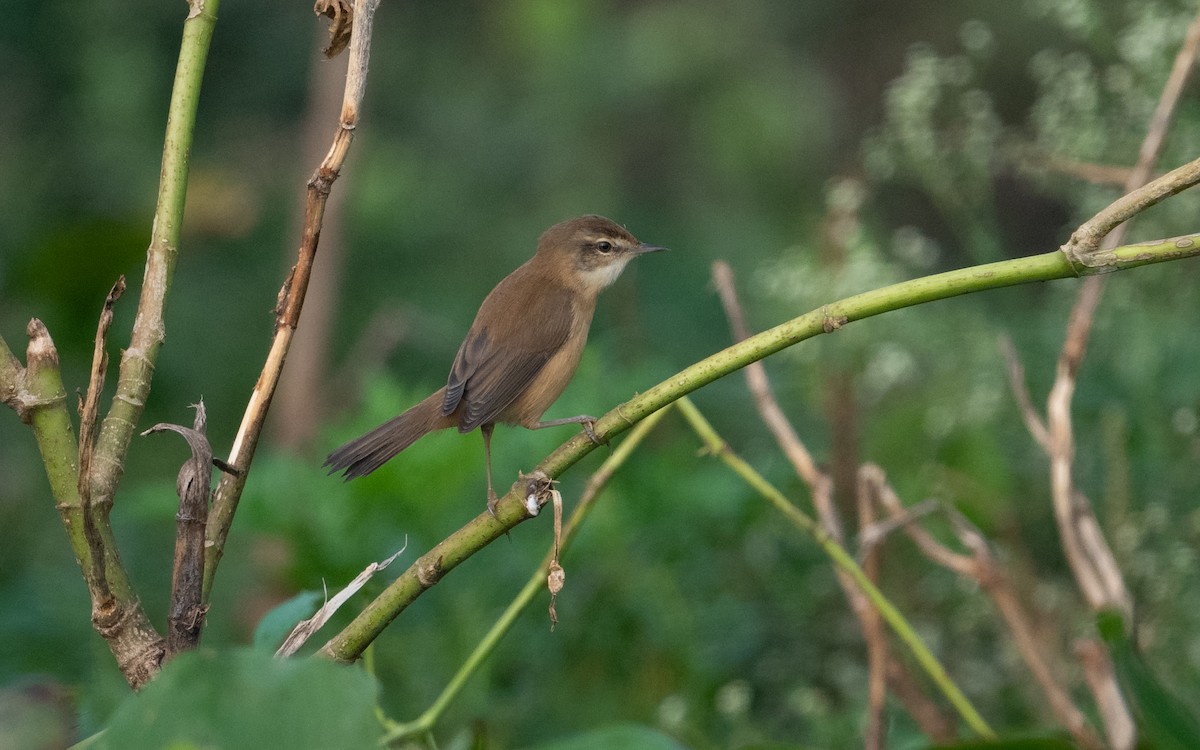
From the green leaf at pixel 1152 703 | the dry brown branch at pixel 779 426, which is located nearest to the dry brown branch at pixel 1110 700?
the green leaf at pixel 1152 703

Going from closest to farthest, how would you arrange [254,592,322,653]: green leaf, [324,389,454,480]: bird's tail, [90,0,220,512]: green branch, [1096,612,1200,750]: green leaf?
1. [90,0,220,512]: green branch
2. [254,592,322,653]: green leaf
3. [1096,612,1200,750]: green leaf
4. [324,389,454,480]: bird's tail

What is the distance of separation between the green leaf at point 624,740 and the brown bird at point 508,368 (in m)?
0.92

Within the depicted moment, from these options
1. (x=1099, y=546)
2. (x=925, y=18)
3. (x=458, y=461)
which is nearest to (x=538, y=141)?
(x=925, y=18)

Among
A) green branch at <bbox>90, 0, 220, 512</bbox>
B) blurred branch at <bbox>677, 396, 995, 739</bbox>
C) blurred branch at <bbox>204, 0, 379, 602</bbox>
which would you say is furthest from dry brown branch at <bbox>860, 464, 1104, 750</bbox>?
green branch at <bbox>90, 0, 220, 512</bbox>

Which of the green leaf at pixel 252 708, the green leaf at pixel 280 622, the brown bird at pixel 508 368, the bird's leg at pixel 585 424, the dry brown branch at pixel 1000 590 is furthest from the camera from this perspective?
the brown bird at pixel 508 368

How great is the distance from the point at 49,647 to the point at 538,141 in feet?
13.0

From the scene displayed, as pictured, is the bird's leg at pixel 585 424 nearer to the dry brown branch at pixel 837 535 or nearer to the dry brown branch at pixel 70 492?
the dry brown branch at pixel 837 535

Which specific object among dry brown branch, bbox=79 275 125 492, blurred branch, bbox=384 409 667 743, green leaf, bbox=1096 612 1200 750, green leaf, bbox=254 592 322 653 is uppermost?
dry brown branch, bbox=79 275 125 492

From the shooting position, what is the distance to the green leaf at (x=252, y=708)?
1.03 meters

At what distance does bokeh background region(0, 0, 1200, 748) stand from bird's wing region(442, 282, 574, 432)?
28 cm

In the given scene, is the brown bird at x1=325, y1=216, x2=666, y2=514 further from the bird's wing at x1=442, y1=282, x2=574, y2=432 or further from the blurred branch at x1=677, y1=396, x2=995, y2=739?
the blurred branch at x1=677, y1=396, x2=995, y2=739

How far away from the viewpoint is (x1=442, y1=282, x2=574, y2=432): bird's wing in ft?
8.44

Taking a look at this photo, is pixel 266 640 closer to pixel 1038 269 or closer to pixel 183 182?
pixel 183 182

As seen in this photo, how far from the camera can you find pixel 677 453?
128 inches
